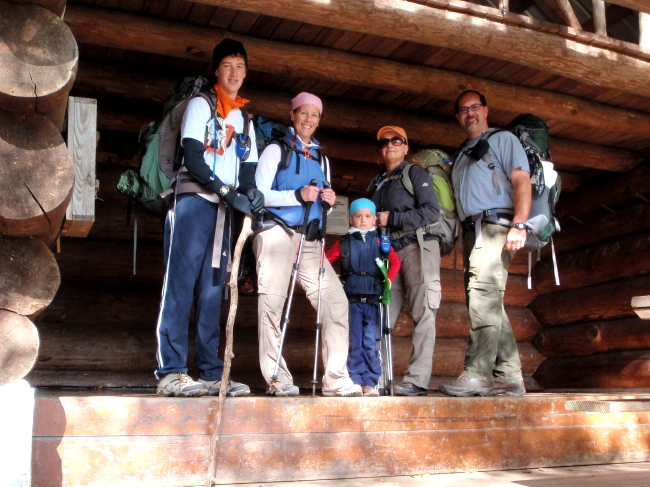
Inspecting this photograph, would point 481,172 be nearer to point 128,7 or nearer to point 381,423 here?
point 381,423

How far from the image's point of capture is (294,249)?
17.3 ft

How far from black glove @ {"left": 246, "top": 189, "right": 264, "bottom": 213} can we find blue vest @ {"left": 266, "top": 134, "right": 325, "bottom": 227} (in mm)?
416

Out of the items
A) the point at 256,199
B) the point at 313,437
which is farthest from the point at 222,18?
the point at 313,437

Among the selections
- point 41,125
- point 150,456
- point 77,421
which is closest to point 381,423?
point 150,456

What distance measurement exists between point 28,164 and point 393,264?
9.98ft

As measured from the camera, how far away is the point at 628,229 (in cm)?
852

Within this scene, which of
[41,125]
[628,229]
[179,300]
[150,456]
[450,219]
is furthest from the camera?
[628,229]

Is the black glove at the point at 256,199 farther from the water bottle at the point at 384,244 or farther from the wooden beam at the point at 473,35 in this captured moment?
the wooden beam at the point at 473,35

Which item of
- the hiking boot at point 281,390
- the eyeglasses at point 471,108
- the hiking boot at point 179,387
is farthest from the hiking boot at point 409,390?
the eyeglasses at point 471,108

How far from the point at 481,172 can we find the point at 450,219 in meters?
0.51

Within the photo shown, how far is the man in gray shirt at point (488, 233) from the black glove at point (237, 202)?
200 centimetres

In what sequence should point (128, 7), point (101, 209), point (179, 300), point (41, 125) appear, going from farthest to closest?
point (101, 209)
point (128, 7)
point (179, 300)
point (41, 125)

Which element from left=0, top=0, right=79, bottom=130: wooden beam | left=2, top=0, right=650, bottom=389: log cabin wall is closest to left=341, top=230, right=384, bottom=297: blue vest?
left=2, top=0, right=650, bottom=389: log cabin wall

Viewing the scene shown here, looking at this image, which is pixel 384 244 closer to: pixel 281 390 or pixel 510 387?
pixel 281 390
